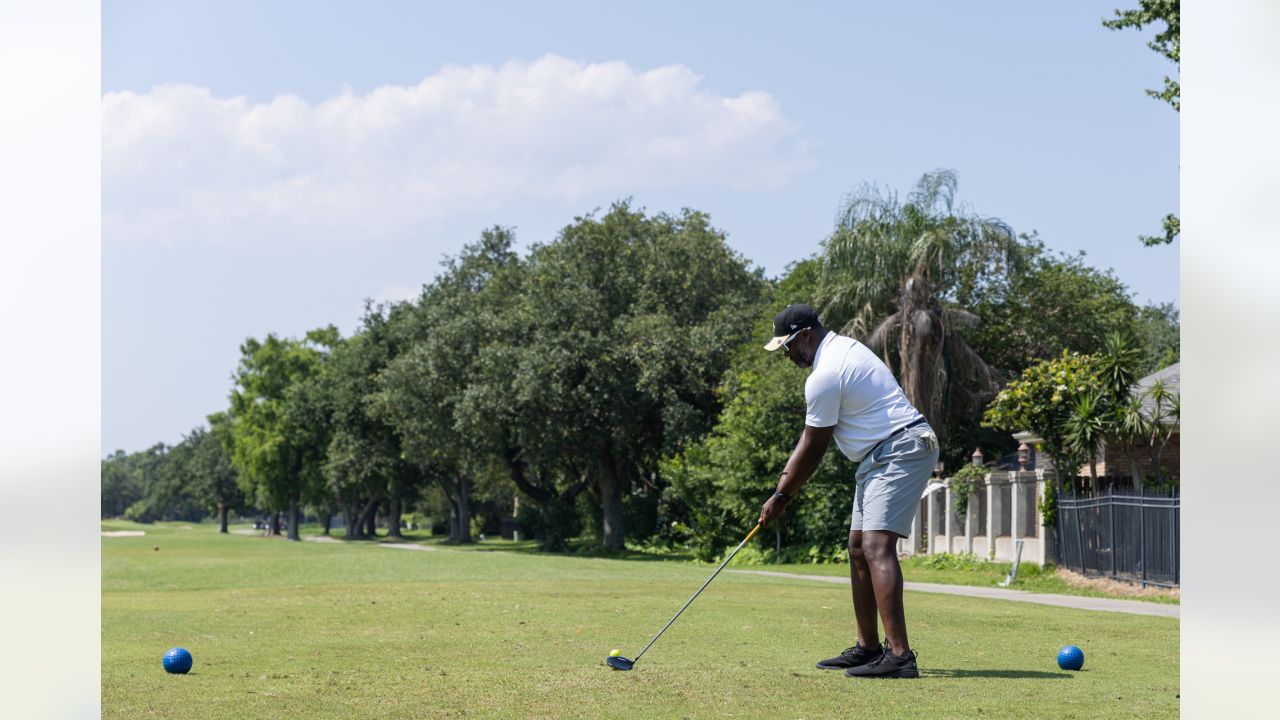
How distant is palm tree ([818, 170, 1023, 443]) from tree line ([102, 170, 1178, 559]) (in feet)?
0.18

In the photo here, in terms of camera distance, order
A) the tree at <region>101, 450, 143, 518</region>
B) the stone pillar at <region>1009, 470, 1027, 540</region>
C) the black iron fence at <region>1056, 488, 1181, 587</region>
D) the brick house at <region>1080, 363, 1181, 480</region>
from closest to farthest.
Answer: the black iron fence at <region>1056, 488, 1181, 587</region> → the stone pillar at <region>1009, 470, 1027, 540</region> → the brick house at <region>1080, 363, 1181, 480</region> → the tree at <region>101, 450, 143, 518</region>

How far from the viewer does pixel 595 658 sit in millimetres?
8109

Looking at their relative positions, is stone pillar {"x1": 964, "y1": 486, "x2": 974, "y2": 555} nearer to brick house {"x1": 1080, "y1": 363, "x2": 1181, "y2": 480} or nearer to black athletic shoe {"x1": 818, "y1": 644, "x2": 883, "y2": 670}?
brick house {"x1": 1080, "y1": 363, "x2": 1181, "y2": 480}

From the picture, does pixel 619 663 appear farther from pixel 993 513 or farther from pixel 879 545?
pixel 993 513

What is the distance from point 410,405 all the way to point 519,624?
1445 inches

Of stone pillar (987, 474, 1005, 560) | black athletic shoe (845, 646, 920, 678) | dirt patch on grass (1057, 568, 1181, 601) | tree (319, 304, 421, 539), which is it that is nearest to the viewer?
black athletic shoe (845, 646, 920, 678)

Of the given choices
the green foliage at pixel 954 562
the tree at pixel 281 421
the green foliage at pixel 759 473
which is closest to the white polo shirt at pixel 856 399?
the green foliage at pixel 954 562

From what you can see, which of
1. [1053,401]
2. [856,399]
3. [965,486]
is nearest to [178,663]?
[856,399]

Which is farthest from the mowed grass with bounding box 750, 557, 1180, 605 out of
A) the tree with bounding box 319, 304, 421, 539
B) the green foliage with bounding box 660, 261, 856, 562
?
the tree with bounding box 319, 304, 421, 539

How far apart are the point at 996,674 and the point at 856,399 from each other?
1.76 m

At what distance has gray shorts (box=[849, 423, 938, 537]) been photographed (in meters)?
7.29

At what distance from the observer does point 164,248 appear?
908 inches

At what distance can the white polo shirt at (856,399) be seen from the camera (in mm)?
7387
